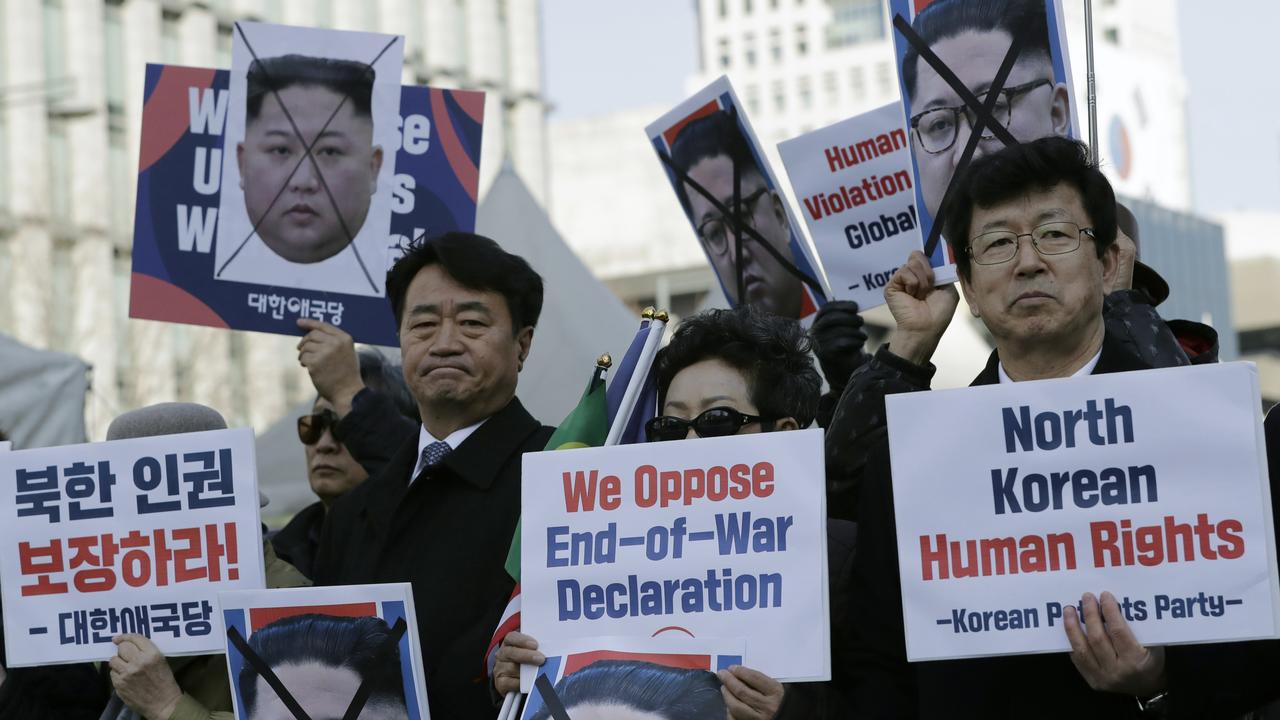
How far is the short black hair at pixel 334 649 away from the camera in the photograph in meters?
3.37

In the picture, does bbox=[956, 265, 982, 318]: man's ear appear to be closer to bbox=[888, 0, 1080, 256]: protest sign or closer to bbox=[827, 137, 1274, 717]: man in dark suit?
bbox=[827, 137, 1274, 717]: man in dark suit

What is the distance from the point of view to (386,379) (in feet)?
18.0

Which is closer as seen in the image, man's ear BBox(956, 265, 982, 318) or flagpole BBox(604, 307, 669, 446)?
man's ear BBox(956, 265, 982, 318)

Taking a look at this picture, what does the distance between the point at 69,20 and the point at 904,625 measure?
34.7m

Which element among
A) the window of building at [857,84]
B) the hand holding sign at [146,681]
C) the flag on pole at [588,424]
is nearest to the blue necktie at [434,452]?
the flag on pole at [588,424]

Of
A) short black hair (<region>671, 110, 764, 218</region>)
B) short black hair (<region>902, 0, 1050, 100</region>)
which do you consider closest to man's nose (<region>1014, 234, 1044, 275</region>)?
short black hair (<region>902, 0, 1050, 100</region>)

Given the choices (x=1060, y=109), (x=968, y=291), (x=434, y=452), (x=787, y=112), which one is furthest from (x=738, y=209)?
(x=787, y=112)

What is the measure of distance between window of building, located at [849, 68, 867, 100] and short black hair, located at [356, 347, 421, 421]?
114 metres

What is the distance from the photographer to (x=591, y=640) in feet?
10.2

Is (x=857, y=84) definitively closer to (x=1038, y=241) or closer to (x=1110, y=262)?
(x=1110, y=262)

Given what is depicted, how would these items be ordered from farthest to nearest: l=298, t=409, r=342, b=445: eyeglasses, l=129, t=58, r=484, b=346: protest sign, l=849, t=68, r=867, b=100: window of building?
l=849, t=68, r=867, b=100: window of building → l=129, t=58, r=484, b=346: protest sign → l=298, t=409, r=342, b=445: eyeglasses

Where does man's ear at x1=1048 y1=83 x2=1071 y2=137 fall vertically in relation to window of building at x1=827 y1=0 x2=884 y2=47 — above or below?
below

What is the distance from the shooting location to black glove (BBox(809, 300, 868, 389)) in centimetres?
409

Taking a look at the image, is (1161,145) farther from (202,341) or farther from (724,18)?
(724,18)
